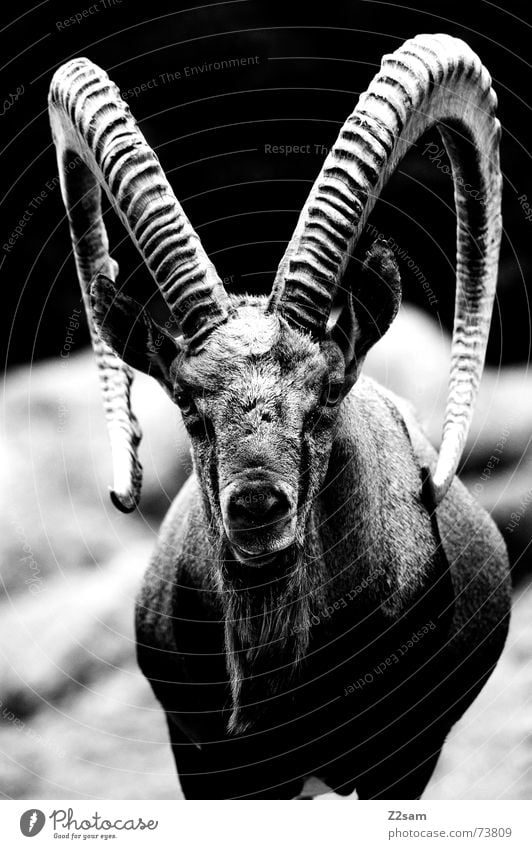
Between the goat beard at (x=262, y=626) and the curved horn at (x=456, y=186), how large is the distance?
107cm

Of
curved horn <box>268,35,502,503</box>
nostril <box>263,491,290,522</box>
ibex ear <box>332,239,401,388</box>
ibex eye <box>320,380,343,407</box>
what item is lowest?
nostril <box>263,491,290,522</box>

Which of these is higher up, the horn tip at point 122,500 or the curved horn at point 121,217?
the curved horn at point 121,217

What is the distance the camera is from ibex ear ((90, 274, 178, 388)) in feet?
16.7

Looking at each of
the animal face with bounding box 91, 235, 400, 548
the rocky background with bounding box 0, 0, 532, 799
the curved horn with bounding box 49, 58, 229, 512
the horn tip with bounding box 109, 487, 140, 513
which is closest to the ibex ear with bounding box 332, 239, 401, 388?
the animal face with bounding box 91, 235, 400, 548

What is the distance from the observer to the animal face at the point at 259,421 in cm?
446

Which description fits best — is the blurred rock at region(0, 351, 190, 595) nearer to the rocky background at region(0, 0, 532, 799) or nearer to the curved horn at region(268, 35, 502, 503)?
the rocky background at region(0, 0, 532, 799)

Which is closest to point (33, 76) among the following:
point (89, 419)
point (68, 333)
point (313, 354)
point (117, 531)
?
point (68, 333)

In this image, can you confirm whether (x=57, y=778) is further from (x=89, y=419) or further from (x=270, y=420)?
(x=270, y=420)

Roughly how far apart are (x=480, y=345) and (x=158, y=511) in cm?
502

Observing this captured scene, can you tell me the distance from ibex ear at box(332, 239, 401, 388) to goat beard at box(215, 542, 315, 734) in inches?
37.5

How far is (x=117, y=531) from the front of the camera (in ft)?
33.4

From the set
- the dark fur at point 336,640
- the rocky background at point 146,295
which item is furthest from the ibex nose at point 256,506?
the rocky background at point 146,295

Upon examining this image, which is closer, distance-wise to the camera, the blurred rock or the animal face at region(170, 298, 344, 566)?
the animal face at region(170, 298, 344, 566)

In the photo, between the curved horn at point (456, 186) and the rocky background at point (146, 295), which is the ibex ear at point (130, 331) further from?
the rocky background at point (146, 295)
